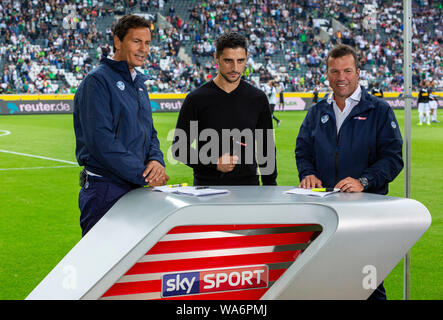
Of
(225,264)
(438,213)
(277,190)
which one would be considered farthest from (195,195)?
(438,213)

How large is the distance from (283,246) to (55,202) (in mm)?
6162

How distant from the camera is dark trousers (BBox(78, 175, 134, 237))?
3260mm

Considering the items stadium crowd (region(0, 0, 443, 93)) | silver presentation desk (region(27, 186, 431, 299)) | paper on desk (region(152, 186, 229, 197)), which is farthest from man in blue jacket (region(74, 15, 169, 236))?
stadium crowd (region(0, 0, 443, 93))

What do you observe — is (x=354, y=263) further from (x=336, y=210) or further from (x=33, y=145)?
(x=33, y=145)

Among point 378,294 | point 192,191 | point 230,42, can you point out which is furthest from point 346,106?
point 192,191

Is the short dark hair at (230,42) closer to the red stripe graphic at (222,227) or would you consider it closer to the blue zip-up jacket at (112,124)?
the blue zip-up jacket at (112,124)

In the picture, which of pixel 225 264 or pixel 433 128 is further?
pixel 433 128

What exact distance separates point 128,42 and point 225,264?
4.95 ft

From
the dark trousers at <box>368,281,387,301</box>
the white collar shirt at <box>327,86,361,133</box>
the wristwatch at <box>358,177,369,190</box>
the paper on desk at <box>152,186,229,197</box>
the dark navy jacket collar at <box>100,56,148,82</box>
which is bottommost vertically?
the dark trousers at <box>368,281,387,301</box>

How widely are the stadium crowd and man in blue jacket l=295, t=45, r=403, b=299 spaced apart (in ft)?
86.4

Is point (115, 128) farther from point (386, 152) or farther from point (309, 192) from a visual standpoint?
point (386, 152)

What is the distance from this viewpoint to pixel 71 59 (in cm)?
3238

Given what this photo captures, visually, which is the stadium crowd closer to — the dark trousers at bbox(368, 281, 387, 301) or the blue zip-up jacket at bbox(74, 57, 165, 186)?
the blue zip-up jacket at bbox(74, 57, 165, 186)

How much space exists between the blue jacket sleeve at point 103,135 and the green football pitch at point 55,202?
2014 millimetres
